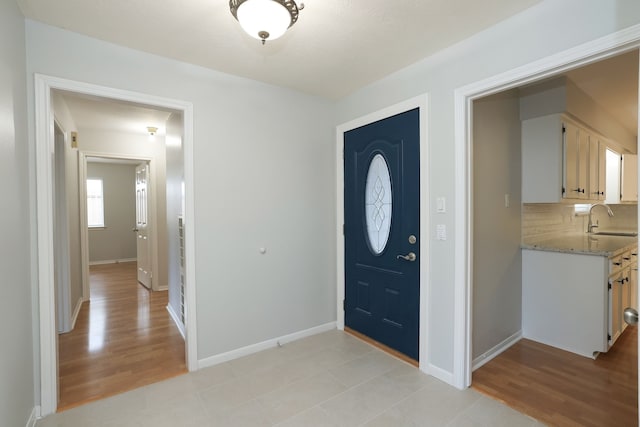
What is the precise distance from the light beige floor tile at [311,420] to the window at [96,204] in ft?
25.7

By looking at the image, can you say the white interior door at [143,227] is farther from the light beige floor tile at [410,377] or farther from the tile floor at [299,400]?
the light beige floor tile at [410,377]

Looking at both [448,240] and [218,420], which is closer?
[218,420]

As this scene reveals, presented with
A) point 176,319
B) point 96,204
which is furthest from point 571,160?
point 96,204

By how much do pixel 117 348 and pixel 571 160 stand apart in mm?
4751

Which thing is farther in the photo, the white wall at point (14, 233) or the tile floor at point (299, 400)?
the tile floor at point (299, 400)

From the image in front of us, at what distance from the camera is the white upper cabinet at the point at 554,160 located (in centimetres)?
294

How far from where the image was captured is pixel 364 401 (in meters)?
2.13

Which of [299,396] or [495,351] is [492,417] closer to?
[495,351]

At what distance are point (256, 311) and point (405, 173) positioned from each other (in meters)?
1.81

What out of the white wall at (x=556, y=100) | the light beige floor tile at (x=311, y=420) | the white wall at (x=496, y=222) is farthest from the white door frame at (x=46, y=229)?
the white wall at (x=556, y=100)

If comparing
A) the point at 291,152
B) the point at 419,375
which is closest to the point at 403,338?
the point at 419,375

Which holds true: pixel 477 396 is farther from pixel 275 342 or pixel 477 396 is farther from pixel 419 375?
pixel 275 342

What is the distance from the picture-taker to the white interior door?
5.09 metres

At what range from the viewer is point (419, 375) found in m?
2.45
